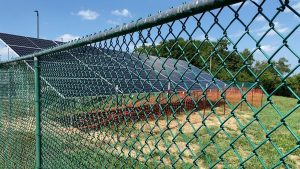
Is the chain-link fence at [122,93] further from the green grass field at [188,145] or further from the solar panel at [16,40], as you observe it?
the solar panel at [16,40]

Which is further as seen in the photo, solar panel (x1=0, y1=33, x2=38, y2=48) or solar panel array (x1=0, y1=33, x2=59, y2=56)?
solar panel (x1=0, y1=33, x2=38, y2=48)

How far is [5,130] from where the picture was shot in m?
5.94

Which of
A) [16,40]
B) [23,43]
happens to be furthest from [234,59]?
[16,40]

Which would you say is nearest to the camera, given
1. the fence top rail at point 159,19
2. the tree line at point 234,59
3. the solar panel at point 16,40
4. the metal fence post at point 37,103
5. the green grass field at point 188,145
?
the tree line at point 234,59

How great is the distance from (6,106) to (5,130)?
1.41 ft

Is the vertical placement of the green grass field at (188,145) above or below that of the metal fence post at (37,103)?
below

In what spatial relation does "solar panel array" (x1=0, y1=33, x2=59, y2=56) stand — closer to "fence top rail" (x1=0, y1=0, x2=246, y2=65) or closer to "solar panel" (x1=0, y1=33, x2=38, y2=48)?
"solar panel" (x1=0, y1=33, x2=38, y2=48)

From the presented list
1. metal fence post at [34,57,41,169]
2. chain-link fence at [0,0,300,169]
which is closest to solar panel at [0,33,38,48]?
chain-link fence at [0,0,300,169]

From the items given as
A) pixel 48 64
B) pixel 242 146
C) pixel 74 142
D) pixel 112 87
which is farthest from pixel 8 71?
pixel 242 146

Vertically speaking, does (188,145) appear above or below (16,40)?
below

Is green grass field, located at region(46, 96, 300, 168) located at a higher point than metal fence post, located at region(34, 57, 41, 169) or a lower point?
lower

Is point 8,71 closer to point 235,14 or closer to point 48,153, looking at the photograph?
point 48,153

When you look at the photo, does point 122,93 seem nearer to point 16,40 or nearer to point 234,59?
point 234,59

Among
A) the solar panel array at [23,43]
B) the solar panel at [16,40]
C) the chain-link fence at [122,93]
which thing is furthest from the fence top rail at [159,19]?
the solar panel at [16,40]
